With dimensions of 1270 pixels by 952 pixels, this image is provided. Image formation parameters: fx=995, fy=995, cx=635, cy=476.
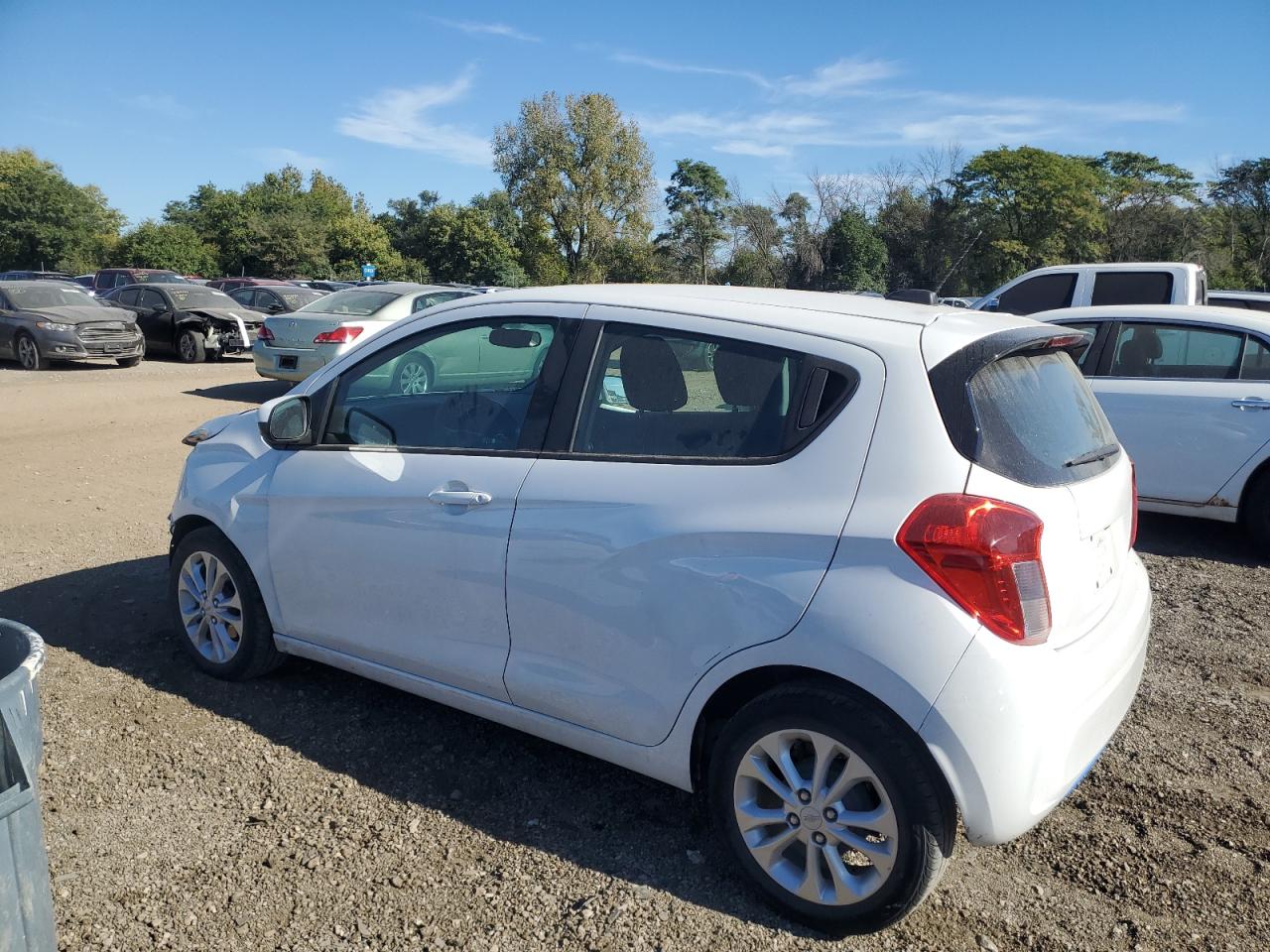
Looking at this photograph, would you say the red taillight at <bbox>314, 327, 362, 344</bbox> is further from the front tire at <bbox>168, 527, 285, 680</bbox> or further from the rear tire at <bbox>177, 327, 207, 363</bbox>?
the front tire at <bbox>168, 527, 285, 680</bbox>

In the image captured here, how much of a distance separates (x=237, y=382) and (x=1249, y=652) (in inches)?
588

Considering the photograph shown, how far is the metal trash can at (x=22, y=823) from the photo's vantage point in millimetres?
2021

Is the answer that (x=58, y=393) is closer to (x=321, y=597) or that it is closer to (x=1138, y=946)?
(x=321, y=597)

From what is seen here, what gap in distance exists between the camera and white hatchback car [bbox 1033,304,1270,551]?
6590 millimetres

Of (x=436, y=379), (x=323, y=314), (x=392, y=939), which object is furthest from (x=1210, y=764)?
(x=323, y=314)

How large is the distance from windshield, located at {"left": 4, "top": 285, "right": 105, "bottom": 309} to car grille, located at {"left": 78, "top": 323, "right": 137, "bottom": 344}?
102 cm

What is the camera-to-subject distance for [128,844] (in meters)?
3.14

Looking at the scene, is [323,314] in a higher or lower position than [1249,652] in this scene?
higher

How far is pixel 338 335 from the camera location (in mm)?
13031

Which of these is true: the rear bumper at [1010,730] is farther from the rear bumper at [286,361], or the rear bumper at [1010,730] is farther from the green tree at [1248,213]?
the green tree at [1248,213]

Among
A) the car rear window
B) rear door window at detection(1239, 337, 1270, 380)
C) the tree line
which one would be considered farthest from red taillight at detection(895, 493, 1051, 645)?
the tree line

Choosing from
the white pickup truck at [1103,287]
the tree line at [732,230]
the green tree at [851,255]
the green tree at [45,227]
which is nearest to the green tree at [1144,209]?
the tree line at [732,230]

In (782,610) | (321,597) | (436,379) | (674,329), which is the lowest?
(321,597)

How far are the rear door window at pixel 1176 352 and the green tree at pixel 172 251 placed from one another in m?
57.1
